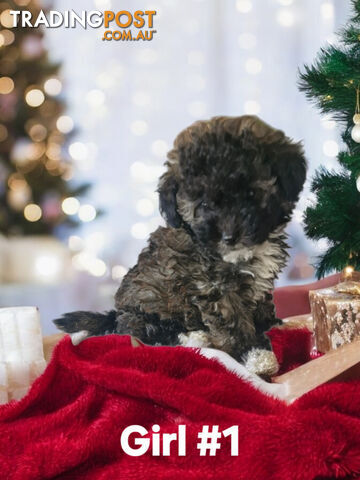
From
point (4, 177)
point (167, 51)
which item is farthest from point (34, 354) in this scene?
point (167, 51)

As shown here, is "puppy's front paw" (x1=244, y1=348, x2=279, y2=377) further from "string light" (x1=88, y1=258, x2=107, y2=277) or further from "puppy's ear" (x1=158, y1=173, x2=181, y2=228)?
"string light" (x1=88, y1=258, x2=107, y2=277)

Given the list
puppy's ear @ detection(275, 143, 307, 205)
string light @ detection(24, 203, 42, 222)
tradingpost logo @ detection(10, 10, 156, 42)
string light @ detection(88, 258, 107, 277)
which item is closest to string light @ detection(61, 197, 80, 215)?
string light @ detection(24, 203, 42, 222)

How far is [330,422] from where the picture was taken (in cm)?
75

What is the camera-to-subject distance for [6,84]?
9.67 ft

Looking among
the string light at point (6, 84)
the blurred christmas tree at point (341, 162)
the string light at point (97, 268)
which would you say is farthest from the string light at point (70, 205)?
the blurred christmas tree at point (341, 162)

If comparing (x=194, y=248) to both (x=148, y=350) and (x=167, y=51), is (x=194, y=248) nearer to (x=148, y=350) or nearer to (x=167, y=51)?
(x=148, y=350)

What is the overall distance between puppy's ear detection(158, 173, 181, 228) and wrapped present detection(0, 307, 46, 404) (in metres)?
0.31

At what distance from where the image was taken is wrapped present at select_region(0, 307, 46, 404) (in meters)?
1.08

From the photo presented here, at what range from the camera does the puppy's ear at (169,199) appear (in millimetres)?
1158

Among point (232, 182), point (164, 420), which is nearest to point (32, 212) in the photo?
point (232, 182)

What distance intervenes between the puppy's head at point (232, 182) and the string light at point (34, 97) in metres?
1.97

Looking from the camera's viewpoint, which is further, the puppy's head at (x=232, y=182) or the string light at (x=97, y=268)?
the string light at (x=97, y=268)

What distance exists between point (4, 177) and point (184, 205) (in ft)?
6.74

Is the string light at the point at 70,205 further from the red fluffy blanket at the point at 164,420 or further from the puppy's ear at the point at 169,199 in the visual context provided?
the red fluffy blanket at the point at 164,420
